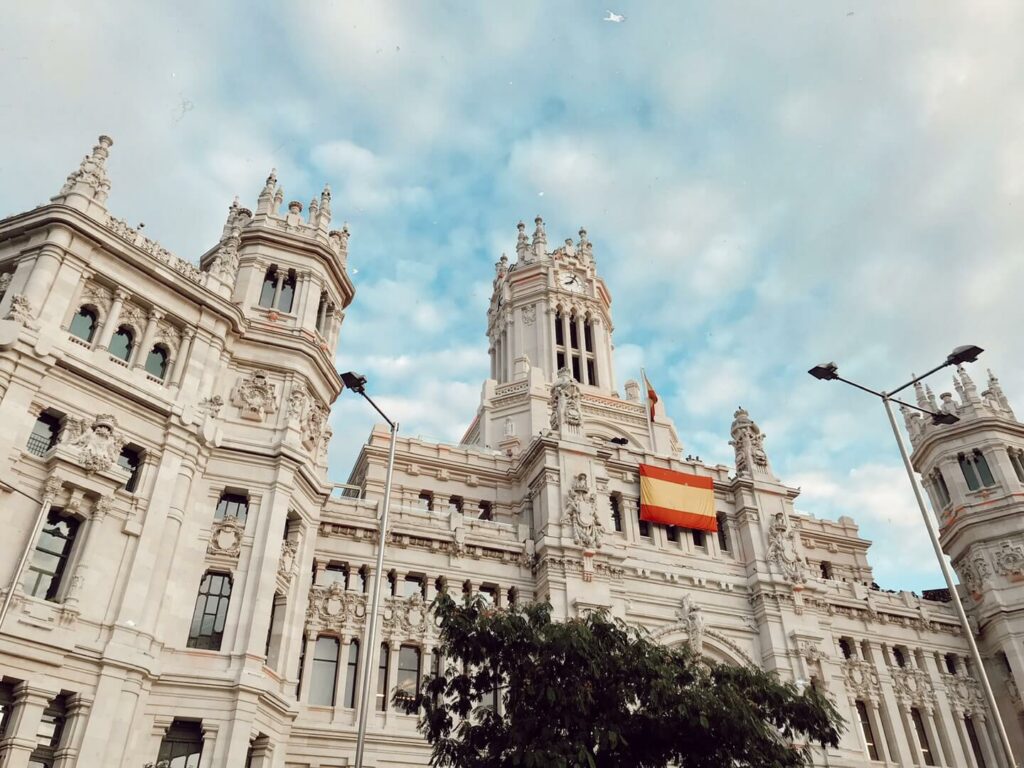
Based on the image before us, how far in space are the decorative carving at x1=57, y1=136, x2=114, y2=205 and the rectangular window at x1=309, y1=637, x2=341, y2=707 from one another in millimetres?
20043

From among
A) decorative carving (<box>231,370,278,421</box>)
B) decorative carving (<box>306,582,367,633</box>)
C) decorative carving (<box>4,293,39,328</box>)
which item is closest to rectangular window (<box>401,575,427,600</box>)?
decorative carving (<box>306,582,367,633</box>)

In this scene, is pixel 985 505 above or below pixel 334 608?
above

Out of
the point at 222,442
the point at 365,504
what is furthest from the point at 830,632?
the point at 222,442

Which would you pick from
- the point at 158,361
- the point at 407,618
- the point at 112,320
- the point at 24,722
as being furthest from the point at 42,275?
the point at 407,618

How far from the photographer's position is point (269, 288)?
39.8 m

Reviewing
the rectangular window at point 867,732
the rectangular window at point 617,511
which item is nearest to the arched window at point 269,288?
the rectangular window at point 617,511

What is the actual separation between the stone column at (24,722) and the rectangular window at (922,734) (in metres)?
41.4

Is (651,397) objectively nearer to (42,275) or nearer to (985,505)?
(985,505)

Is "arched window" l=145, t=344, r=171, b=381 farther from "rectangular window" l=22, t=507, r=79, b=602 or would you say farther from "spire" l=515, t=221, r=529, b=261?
"spire" l=515, t=221, r=529, b=261

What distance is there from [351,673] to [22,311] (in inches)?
747

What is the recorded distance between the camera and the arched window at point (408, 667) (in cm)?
3662

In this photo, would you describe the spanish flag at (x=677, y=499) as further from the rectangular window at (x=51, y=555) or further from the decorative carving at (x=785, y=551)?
the rectangular window at (x=51, y=555)

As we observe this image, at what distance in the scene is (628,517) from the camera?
1793 inches

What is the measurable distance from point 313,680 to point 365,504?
27.5 feet
